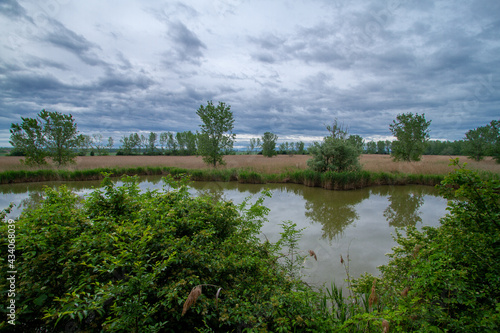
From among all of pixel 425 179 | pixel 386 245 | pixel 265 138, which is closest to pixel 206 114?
pixel 386 245

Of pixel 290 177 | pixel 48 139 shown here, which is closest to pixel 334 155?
pixel 290 177

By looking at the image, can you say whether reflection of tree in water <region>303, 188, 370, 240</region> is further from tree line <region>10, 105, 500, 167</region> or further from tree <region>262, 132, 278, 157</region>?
tree <region>262, 132, 278, 157</region>

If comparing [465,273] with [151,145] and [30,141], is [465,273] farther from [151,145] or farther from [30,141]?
[151,145]

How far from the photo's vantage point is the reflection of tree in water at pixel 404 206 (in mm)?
8082

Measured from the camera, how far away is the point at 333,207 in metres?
10.1

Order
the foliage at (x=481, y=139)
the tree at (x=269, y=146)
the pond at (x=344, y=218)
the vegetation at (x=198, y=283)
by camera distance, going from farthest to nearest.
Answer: the tree at (x=269, y=146), the foliage at (x=481, y=139), the pond at (x=344, y=218), the vegetation at (x=198, y=283)

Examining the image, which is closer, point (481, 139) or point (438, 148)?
point (481, 139)

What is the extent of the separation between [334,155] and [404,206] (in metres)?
6.37

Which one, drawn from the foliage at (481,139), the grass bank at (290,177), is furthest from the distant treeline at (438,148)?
the grass bank at (290,177)

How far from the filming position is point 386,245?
589 centimetres

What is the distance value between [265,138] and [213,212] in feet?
173

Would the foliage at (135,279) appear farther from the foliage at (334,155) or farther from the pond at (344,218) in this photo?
the foliage at (334,155)

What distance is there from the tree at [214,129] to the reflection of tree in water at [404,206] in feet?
44.1

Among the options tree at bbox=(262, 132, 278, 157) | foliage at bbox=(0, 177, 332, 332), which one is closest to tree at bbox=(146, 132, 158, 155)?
tree at bbox=(262, 132, 278, 157)
